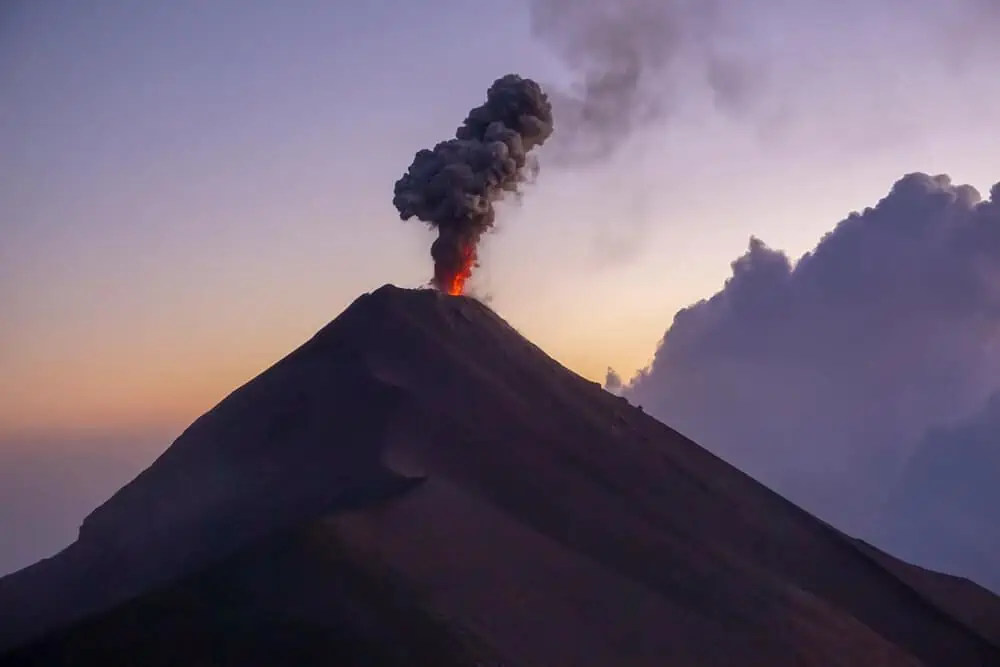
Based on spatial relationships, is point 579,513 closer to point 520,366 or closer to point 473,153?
point 520,366

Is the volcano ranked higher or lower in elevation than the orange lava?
lower

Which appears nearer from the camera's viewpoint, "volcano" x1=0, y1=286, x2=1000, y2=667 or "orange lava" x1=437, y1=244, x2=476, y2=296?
"volcano" x1=0, y1=286, x2=1000, y2=667

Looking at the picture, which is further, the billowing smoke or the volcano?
the billowing smoke

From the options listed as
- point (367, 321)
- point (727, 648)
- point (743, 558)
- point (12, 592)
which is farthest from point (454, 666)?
point (367, 321)

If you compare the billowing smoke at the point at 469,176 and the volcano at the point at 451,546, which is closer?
the volcano at the point at 451,546

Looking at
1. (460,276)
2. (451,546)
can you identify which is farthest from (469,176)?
(451,546)

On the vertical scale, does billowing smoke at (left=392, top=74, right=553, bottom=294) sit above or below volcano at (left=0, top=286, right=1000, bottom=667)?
above
